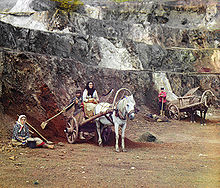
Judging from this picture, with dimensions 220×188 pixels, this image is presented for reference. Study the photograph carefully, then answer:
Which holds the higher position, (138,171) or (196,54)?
(196,54)

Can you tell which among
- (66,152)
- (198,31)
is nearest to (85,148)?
(66,152)

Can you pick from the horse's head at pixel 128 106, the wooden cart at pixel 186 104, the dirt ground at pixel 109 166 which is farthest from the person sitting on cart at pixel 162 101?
the horse's head at pixel 128 106

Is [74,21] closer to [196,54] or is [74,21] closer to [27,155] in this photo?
[196,54]

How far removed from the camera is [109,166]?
6.27 m

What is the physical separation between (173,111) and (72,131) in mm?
10152

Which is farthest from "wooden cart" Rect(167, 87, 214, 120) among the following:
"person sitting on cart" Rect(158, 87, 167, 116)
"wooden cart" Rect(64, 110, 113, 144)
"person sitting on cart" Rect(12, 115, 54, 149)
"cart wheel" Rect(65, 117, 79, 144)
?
"person sitting on cart" Rect(12, 115, 54, 149)

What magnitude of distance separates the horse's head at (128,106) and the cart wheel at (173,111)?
9897 millimetres

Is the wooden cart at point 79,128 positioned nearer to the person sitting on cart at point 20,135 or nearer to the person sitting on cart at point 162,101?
the person sitting on cart at point 20,135

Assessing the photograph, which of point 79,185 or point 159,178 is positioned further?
point 159,178

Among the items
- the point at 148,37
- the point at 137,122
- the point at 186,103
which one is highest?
the point at 148,37

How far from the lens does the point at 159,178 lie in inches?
203

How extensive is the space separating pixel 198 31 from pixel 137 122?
2644cm

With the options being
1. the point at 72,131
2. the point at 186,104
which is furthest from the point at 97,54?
the point at 72,131

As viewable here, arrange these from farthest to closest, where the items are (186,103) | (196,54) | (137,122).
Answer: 1. (196,54)
2. (186,103)
3. (137,122)
